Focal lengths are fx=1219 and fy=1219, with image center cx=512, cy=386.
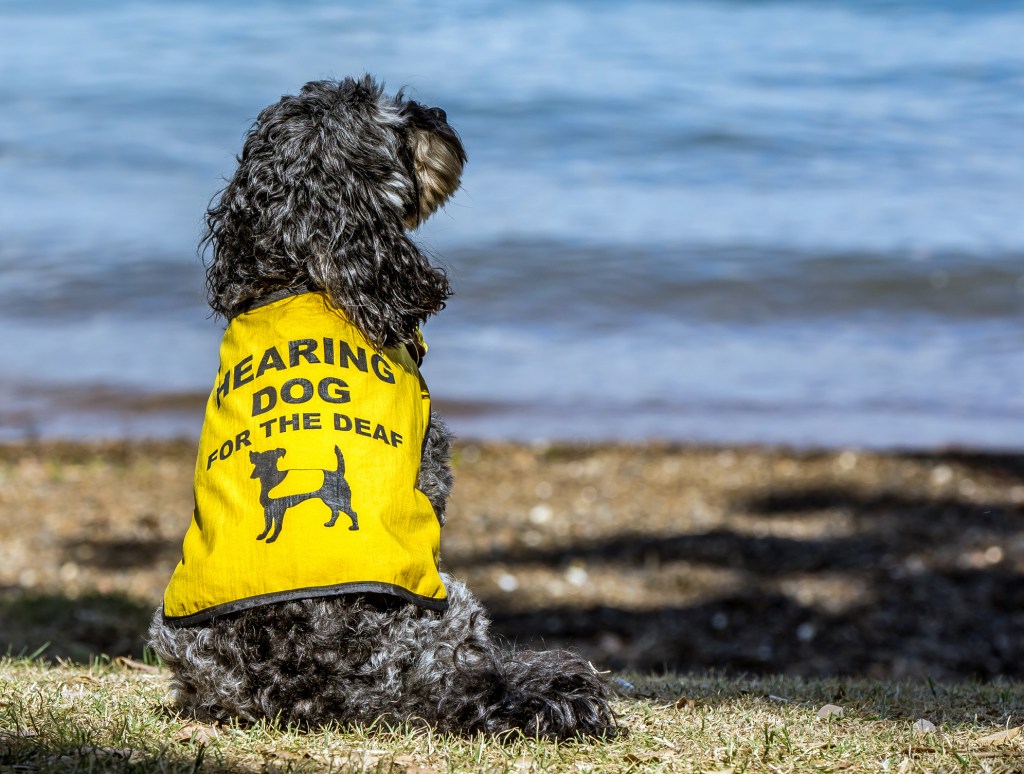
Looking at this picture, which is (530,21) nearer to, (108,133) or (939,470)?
(108,133)

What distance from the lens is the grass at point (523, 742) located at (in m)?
3.27

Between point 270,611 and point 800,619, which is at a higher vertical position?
point 270,611

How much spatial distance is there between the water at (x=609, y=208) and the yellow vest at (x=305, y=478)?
0.74m

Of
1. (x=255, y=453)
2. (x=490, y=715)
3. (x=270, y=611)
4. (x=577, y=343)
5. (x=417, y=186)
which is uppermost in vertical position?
(x=417, y=186)

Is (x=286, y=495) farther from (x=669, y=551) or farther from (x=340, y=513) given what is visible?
(x=669, y=551)

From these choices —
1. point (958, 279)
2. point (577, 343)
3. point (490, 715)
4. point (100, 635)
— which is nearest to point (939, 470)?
point (577, 343)

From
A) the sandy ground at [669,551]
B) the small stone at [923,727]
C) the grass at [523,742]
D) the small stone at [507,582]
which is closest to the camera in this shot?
the grass at [523,742]

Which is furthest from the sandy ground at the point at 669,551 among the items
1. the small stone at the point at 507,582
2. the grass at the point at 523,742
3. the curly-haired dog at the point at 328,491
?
the curly-haired dog at the point at 328,491

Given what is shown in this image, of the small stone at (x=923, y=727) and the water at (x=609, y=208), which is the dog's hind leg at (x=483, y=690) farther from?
the water at (x=609, y=208)

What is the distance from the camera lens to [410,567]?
3502 mm

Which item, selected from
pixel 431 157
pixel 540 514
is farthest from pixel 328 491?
pixel 540 514

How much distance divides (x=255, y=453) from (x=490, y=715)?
3.36 ft

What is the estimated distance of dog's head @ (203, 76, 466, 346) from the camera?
3.80 m

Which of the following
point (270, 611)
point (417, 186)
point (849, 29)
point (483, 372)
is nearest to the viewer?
point (270, 611)
